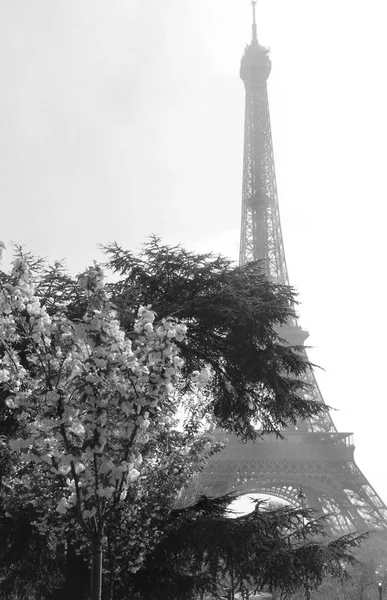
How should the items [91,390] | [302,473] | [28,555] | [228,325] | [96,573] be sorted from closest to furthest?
1. [91,390]
2. [96,573]
3. [28,555]
4. [228,325]
5. [302,473]

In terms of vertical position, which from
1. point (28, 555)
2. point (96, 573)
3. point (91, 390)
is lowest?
point (96, 573)

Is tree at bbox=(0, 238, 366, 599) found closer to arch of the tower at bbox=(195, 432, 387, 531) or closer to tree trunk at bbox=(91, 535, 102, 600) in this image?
tree trunk at bbox=(91, 535, 102, 600)

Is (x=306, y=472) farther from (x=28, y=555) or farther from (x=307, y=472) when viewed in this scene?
(x=28, y=555)

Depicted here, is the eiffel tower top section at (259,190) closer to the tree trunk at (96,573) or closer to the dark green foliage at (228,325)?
the dark green foliage at (228,325)

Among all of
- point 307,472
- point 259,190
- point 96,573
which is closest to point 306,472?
point 307,472

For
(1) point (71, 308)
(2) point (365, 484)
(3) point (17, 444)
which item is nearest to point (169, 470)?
(1) point (71, 308)

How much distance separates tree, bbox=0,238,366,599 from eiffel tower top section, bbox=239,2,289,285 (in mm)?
55422

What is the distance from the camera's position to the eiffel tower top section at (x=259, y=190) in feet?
249

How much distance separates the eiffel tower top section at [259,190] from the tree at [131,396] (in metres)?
55.4

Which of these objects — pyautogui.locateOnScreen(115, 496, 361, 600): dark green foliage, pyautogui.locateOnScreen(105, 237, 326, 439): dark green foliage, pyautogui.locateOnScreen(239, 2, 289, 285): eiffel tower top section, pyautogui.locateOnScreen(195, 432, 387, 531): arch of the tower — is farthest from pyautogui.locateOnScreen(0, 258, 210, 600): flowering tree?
pyautogui.locateOnScreen(239, 2, 289, 285): eiffel tower top section

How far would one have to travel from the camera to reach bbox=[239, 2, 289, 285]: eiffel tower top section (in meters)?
75.8

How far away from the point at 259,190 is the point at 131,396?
71.1 meters

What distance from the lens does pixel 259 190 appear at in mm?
78125

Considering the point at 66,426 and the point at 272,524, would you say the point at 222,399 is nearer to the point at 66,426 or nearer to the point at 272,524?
the point at 272,524
